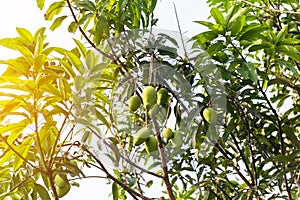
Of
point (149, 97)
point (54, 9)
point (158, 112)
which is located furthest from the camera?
point (54, 9)

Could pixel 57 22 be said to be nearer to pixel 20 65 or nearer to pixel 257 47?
pixel 20 65

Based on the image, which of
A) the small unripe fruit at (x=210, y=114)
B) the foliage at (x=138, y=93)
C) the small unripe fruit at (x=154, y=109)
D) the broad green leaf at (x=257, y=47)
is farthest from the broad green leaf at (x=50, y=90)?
the broad green leaf at (x=257, y=47)

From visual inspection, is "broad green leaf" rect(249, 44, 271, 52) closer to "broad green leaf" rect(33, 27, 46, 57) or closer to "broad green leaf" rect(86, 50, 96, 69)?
"broad green leaf" rect(86, 50, 96, 69)

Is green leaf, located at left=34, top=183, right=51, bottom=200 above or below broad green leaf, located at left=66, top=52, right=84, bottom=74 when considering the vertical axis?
below

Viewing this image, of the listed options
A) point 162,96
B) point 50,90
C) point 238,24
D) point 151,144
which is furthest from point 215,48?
point 50,90

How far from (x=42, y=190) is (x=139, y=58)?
499mm

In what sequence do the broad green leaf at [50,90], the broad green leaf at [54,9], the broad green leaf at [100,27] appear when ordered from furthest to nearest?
the broad green leaf at [54,9]
the broad green leaf at [100,27]
the broad green leaf at [50,90]

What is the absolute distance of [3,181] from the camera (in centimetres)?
105

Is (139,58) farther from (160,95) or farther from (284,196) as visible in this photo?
(284,196)

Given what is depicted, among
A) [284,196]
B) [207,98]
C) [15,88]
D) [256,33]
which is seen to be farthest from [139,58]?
[284,196]

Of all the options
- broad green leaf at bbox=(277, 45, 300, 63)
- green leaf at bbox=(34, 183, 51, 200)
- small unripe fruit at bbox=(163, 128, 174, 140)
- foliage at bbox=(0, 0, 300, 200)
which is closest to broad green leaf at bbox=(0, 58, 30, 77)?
foliage at bbox=(0, 0, 300, 200)

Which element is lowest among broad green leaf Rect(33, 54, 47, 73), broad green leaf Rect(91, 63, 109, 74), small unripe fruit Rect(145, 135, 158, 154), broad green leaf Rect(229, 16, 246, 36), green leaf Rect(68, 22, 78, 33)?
small unripe fruit Rect(145, 135, 158, 154)

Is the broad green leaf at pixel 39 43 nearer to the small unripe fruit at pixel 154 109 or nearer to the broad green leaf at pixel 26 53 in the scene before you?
the broad green leaf at pixel 26 53

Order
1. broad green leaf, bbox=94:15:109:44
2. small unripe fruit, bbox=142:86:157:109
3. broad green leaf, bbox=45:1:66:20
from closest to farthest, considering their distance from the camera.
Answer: small unripe fruit, bbox=142:86:157:109 < broad green leaf, bbox=94:15:109:44 < broad green leaf, bbox=45:1:66:20
